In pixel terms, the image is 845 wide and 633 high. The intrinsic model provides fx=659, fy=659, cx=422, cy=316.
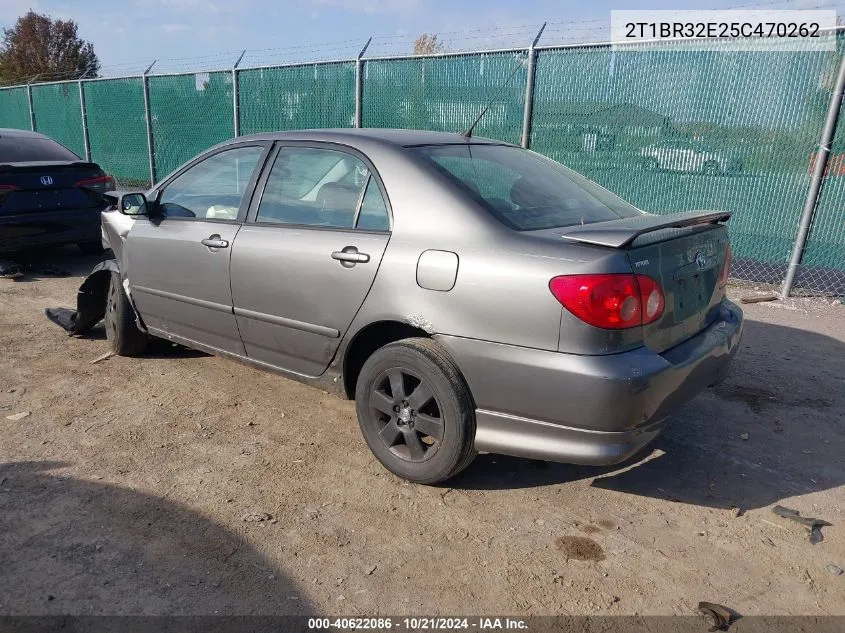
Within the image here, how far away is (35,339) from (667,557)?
5.07 m

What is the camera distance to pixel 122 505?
3.01 m

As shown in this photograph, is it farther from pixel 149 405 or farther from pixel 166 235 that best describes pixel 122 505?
pixel 166 235

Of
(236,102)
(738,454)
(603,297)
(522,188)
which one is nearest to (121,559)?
(603,297)

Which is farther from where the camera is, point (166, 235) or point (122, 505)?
A: point (166, 235)

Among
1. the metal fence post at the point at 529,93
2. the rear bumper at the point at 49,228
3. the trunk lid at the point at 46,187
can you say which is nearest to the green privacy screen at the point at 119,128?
the trunk lid at the point at 46,187

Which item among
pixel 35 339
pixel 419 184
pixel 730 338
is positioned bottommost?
pixel 35 339

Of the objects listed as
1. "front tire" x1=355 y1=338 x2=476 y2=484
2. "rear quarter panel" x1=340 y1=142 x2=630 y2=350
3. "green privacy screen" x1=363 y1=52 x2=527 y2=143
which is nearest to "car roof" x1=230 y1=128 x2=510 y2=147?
"rear quarter panel" x1=340 y1=142 x2=630 y2=350

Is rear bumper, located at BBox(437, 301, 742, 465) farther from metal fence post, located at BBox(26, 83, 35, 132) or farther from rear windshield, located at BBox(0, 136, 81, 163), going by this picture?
metal fence post, located at BBox(26, 83, 35, 132)

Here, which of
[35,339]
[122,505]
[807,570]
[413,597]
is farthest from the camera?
[35,339]

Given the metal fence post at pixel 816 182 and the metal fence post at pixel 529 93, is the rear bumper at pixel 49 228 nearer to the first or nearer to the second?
the metal fence post at pixel 529 93

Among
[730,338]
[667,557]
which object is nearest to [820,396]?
[730,338]

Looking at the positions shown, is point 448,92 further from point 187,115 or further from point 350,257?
point 350,257

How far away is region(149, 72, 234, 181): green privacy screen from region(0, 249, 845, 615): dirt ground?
8053 mm

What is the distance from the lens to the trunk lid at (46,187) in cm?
711
